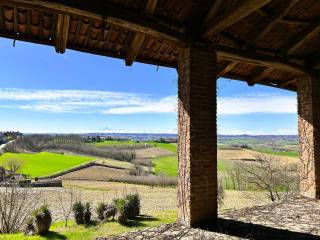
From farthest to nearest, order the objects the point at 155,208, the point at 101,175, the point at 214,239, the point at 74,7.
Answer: the point at 101,175 → the point at 155,208 → the point at 214,239 → the point at 74,7

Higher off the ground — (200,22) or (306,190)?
(200,22)

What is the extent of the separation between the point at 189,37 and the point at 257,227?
3.36 metres

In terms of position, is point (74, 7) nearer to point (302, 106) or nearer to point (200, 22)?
point (200, 22)

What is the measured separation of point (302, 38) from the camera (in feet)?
22.4

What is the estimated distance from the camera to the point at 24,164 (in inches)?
2240

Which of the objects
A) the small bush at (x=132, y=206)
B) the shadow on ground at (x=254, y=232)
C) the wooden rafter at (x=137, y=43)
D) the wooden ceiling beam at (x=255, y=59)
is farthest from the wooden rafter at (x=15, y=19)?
the small bush at (x=132, y=206)

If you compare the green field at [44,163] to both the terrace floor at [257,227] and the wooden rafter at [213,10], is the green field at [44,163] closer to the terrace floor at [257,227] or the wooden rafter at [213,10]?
the terrace floor at [257,227]

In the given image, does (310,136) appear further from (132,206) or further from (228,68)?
(132,206)

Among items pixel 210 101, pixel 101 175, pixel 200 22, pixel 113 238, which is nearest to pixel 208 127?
pixel 210 101

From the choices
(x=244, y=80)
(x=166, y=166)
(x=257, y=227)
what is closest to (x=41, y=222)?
(x=244, y=80)

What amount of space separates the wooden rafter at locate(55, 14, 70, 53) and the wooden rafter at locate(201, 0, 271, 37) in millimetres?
2215

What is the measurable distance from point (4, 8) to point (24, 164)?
56.9m

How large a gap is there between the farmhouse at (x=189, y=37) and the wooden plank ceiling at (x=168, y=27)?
0.01m

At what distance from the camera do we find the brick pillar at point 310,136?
7906 millimetres
